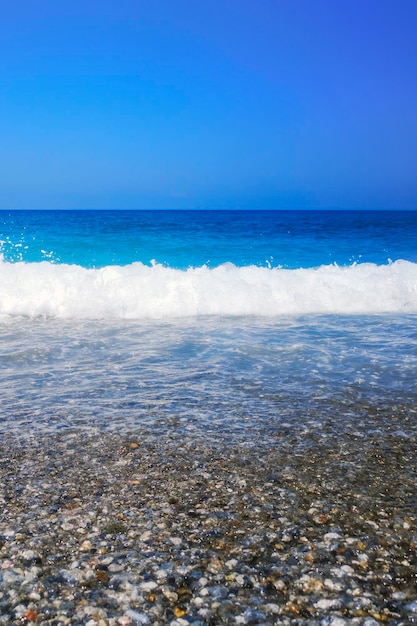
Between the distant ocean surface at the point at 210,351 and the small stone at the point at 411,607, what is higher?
the distant ocean surface at the point at 210,351

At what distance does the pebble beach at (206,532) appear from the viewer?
2438 mm

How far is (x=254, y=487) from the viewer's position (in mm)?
3559

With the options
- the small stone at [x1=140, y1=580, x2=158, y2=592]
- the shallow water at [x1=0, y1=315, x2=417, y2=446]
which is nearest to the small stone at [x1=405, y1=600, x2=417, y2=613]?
the small stone at [x1=140, y1=580, x2=158, y2=592]

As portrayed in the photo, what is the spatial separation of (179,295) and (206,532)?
28.8 ft

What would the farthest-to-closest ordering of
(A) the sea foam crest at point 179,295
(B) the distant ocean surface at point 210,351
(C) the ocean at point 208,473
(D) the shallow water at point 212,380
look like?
(A) the sea foam crest at point 179,295 → (B) the distant ocean surface at point 210,351 → (D) the shallow water at point 212,380 → (C) the ocean at point 208,473

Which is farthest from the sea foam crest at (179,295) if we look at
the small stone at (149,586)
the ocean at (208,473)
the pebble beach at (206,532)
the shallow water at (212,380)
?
the small stone at (149,586)

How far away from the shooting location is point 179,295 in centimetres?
1159

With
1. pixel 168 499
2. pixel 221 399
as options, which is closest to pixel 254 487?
pixel 168 499

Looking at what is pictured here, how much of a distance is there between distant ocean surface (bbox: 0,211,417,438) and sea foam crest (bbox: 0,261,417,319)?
4 centimetres

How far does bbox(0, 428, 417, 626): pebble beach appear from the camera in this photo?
2.44m

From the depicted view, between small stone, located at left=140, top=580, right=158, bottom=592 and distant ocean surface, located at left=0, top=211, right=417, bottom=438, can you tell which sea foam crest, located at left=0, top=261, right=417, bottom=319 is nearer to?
distant ocean surface, located at left=0, top=211, right=417, bottom=438

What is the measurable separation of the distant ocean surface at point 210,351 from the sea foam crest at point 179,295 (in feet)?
0.13

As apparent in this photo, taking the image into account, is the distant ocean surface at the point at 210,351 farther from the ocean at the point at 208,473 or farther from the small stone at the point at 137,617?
the small stone at the point at 137,617

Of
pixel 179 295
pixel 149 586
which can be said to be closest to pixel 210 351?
pixel 179 295
